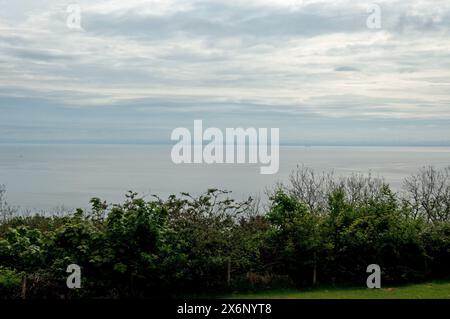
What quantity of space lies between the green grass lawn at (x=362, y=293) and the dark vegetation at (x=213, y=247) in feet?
1.35

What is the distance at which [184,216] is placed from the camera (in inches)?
473

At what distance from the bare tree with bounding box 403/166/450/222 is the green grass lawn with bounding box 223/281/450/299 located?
9107mm

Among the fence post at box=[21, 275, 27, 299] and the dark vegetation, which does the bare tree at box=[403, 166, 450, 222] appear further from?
the fence post at box=[21, 275, 27, 299]

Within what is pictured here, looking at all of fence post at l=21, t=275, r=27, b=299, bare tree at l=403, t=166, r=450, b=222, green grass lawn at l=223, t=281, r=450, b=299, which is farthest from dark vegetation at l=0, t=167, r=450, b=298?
bare tree at l=403, t=166, r=450, b=222

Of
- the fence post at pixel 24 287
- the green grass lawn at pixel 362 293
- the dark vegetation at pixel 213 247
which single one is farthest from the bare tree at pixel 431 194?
the fence post at pixel 24 287

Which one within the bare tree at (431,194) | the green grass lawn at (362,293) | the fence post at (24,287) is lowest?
the green grass lawn at (362,293)

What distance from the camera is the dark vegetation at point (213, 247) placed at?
10.7 meters

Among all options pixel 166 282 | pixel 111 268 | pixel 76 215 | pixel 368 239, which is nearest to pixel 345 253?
pixel 368 239

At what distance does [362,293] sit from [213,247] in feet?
11.0

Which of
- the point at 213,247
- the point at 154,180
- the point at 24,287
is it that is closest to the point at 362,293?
the point at 213,247

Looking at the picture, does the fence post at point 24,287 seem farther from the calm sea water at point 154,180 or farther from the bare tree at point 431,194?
the bare tree at point 431,194

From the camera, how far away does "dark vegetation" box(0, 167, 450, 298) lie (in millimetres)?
10742
